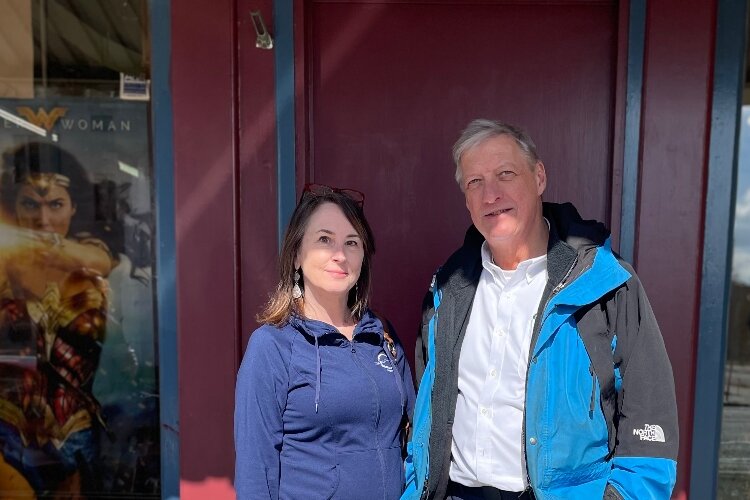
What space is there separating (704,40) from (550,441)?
1.50 meters

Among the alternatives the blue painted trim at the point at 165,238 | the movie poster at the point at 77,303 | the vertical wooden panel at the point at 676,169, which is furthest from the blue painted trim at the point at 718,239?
the movie poster at the point at 77,303

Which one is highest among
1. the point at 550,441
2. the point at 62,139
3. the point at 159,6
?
the point at 159,6

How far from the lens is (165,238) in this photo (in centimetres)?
238

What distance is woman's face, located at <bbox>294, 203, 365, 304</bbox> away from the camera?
1762 millimetres

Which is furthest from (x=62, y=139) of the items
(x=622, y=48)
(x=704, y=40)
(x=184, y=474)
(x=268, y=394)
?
(x=704, y=40)

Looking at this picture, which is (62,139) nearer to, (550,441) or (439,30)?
(439,30)

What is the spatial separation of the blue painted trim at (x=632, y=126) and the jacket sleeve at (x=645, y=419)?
738 mm

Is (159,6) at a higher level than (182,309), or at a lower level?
higher

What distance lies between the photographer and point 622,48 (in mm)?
2230

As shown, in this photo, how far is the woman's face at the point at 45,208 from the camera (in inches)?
105

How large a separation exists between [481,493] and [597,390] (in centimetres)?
42

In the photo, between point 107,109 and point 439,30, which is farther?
point 107,109

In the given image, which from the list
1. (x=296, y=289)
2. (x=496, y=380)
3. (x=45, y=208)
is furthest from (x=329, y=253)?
(x=45, y=208)

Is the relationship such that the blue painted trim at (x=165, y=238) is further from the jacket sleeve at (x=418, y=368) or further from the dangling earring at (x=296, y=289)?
the jacket sleeve at (x=418, y=368)
